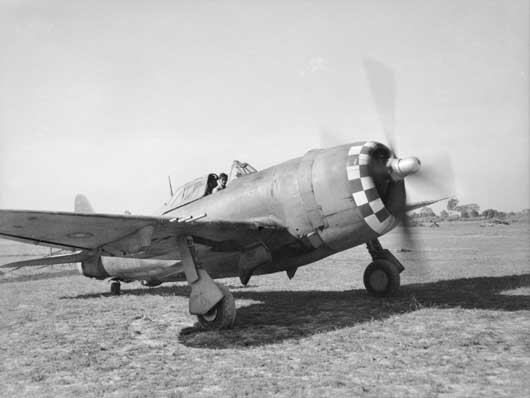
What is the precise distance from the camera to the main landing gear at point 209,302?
6.19 m

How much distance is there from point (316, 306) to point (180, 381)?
425 cm

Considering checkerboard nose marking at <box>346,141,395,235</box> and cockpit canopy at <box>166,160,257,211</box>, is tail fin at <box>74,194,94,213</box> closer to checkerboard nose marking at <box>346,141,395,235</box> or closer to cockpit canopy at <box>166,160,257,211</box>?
cockpit canopy at <box>166,160,257,211</box>

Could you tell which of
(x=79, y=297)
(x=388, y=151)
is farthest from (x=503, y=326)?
(x=79, y=297)

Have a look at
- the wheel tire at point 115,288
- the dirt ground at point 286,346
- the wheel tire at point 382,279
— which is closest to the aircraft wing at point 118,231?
the dirt ground at point 286,346

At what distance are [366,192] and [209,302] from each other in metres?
2.79

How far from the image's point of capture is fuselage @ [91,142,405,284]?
6359 millimetres

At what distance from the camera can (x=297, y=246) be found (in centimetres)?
713

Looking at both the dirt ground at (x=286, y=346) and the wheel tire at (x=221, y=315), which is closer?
the dirt ground at (x=286, y=346)

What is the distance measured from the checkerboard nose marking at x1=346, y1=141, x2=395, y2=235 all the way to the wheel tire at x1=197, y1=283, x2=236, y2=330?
2349 mm

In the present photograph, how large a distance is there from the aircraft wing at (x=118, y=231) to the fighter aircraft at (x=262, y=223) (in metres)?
0.01

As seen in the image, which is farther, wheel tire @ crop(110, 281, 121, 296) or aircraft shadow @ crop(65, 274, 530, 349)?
wheel tire @ crop(110, 281, 121, 296)

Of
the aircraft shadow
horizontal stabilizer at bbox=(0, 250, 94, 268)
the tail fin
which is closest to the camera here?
the aircraft shadow

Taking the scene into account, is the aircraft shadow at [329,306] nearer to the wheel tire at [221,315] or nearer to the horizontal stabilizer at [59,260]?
the wheel tire at [221,315]

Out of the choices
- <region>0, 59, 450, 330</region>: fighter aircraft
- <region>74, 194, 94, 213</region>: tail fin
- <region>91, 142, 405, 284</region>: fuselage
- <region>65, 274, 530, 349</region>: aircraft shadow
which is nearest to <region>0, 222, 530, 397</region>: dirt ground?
<region>65, 274, 530, 349</region>: aircraft shadow
